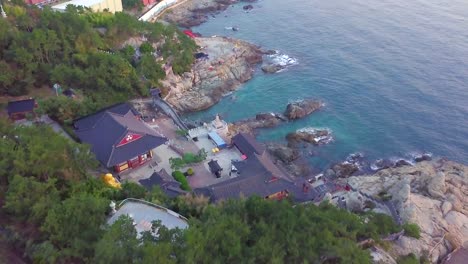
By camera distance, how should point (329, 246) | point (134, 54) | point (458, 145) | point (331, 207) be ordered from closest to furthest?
point (329, 246), point (331, 207), point (458, 145), point (134, 54)

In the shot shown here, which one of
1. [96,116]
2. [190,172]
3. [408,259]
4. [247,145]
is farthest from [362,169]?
[96,116]

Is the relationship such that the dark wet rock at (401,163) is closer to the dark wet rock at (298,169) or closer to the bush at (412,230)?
the dark wet rock at (298,169)

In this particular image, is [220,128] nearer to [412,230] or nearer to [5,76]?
[5,76]

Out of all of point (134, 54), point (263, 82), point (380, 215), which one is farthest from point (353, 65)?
point (380, 215)

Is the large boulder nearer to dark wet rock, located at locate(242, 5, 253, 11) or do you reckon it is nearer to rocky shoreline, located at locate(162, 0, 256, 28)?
rocky shoreline, located at locate(162, 0, 256, 28)

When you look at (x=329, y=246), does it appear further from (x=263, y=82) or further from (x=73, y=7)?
(x=73, y=7)

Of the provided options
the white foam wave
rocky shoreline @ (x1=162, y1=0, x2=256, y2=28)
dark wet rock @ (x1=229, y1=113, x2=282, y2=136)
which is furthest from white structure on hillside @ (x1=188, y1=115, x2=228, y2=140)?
rocky shoreline @ (x1=162, y1=0, x2=256, y2=28)

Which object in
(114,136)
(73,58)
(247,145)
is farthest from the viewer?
(73,58)

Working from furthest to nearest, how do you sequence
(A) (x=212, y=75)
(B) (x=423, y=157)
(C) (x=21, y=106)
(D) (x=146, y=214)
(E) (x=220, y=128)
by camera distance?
1. (A) (x=212, y=75)
2. (B) (x=423, y=157)
3. (E) (x=220, y=128)
4. (C) (x=21, y=106)
5. (D) (x=146, y=214)
